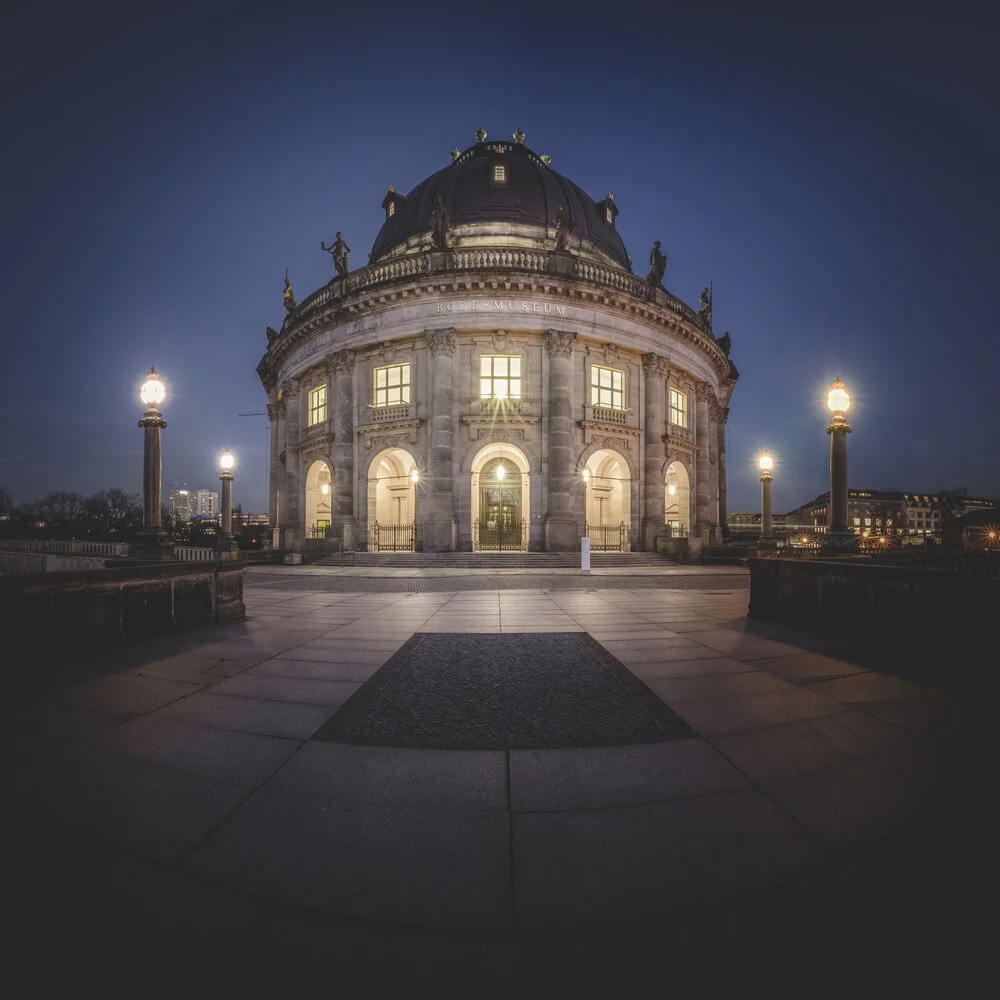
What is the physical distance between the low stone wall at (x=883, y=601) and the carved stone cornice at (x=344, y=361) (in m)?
22.0

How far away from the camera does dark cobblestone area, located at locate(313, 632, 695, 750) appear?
3369mm

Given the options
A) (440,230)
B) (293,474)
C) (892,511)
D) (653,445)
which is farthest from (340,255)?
(892,511)

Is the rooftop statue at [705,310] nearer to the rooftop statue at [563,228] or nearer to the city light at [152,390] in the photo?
the rooftop statue at [563,228]

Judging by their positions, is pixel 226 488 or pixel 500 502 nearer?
pixel 500 502

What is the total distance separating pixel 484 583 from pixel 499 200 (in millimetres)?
25703

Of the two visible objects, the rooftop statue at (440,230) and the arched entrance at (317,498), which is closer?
the rooftop statue at (440,230)

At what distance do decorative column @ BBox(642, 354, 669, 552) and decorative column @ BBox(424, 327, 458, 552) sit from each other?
33.8 ft

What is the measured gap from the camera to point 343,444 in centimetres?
2438

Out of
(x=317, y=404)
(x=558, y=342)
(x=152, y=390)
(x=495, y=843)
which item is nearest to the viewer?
(x=495, y=843)

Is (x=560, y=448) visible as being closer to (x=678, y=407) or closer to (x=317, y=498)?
(x=678, y=407)

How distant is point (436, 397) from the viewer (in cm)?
2202

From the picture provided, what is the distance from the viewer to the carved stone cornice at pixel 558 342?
22328 mm

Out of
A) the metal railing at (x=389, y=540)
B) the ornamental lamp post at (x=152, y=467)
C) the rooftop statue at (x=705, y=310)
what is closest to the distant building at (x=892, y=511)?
the rooftop statue at (x=705, y=310)

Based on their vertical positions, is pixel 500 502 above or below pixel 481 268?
below
